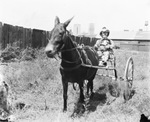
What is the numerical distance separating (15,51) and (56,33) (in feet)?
10.6

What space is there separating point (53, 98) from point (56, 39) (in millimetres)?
2409

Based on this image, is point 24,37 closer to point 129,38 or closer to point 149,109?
point 149,109

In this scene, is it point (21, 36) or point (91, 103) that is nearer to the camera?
point (91, 103)

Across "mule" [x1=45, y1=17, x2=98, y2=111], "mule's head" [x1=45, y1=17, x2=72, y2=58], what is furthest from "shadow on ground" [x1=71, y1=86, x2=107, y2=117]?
"mule's head" [x1=45, y1=17, x2=72, y2=58]

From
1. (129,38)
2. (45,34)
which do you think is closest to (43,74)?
(45,34)

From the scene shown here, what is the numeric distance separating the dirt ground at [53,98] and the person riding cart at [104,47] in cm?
126

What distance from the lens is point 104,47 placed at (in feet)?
20.7

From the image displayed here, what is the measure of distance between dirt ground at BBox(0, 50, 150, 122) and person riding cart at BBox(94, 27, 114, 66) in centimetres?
126

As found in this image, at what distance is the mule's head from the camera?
13.6 ft

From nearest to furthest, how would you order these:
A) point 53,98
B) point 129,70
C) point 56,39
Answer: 1. point 56,39
2. point 53,98
3. point 129,70

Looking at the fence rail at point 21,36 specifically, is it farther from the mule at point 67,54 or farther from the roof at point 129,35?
the roof at point 129,35

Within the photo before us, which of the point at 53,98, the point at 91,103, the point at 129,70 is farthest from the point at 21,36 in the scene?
the point at 129,70

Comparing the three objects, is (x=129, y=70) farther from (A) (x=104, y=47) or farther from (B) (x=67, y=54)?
(B) (x=67, y=54)

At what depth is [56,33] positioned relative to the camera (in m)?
4.27
